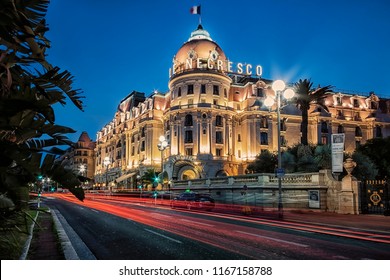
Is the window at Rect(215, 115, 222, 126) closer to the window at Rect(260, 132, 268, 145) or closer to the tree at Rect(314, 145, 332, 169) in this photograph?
the window at Rect(260, 132, 268, 145)

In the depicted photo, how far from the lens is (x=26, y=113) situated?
14.5 feet

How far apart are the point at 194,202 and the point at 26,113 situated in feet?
78.3

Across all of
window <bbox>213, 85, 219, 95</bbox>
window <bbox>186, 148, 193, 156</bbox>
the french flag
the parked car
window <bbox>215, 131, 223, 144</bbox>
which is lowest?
the parked car

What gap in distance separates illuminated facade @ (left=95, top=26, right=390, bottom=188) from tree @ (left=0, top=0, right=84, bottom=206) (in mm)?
47159

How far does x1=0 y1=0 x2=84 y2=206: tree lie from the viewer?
3627mm

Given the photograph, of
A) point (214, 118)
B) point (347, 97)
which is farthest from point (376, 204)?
point (347, 97)

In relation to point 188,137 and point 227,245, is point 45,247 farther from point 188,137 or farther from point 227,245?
point 188,137

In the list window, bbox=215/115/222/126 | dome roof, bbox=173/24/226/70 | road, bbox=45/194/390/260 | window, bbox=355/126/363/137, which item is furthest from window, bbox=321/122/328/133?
road, bbox=45/194/390/260

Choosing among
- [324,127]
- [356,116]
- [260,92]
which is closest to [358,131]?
[356,116]

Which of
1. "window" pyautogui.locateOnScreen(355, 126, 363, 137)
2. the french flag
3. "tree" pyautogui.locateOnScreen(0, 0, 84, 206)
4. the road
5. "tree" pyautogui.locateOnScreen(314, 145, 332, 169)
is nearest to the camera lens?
"tree" pyautogui.locateOnScreen(0, 0, 84, 206)

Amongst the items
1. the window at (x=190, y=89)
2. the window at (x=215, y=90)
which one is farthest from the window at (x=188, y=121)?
the window at (x=215, y=90)

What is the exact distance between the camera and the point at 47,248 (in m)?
9.19

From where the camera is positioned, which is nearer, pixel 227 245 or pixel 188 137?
pixel 227 245

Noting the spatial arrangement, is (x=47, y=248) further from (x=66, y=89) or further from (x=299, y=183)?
(x=299, y=183)
